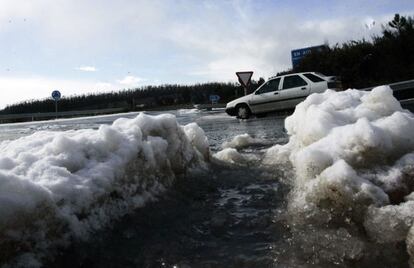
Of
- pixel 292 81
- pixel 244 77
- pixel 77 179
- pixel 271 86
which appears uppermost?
pixel 244 77

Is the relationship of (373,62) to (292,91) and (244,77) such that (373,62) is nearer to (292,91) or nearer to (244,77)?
(244,77)

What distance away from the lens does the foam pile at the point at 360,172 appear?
A: 3.17 m

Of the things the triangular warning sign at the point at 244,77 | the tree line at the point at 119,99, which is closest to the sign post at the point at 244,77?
the triangular warning sign at the point at 244,77

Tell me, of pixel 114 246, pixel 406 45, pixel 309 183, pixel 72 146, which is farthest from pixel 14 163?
pixel 406 45

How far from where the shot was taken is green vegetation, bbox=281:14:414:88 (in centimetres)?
2000

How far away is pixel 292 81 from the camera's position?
1556 cm

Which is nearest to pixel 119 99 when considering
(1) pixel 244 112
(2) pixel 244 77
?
(2) pixel 244 77

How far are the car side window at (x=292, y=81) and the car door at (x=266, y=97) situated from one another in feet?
0.99

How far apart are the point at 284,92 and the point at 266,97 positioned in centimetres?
74

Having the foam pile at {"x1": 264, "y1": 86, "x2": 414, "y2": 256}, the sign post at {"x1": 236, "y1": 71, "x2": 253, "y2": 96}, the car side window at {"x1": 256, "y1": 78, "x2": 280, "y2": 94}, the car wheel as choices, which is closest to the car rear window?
the car side window at {"x1": 256, "y1": 78, "x2": 280, "y2": 94}

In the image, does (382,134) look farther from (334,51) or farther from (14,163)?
(334,51)

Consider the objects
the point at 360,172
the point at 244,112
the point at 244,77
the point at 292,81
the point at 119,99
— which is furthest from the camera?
the point at 119,99

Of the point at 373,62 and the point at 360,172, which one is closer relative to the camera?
the point at 360,172

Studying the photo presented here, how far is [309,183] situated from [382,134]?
695 mm
